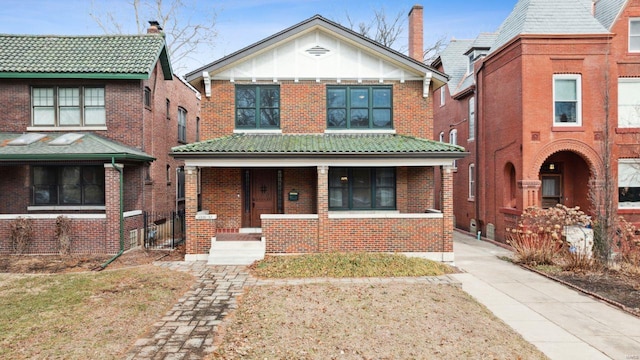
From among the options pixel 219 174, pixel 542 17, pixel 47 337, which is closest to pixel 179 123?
pixel 219 174

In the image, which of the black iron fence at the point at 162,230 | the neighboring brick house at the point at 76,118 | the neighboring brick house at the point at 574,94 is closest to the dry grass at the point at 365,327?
the black iron fence at the point at 162,230

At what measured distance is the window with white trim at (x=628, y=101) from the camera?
1449cm

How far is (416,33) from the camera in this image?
2108 centimetres

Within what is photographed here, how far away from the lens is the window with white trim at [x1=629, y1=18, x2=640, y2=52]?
14523mm

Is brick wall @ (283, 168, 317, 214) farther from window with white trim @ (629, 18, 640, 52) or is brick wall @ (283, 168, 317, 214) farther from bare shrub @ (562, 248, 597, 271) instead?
window with white trim @ (629, 18, 640, 52)

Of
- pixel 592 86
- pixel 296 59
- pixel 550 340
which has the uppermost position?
pixel 296 59

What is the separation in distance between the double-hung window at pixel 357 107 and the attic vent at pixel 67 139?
904 centimetres

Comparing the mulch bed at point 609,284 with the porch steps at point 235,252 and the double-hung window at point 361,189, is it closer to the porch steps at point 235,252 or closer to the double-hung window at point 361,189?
the double-hung window at point 361,189

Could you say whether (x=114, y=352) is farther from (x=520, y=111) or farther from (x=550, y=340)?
(x=520, y=111)

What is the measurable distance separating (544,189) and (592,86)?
448 cm

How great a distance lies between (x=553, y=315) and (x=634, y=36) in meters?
13.4


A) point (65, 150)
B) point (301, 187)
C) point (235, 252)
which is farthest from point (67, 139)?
point (301, 187)

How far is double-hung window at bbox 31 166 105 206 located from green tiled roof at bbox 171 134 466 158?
478 cm

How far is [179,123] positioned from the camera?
2027 cm
